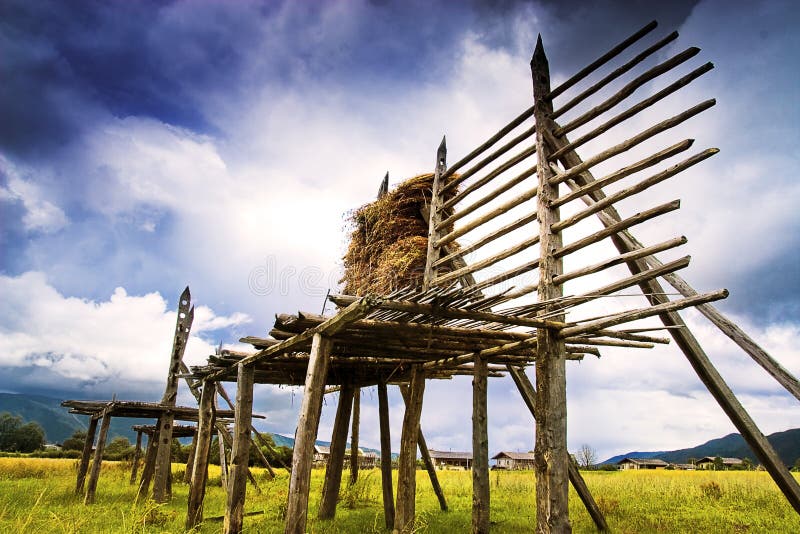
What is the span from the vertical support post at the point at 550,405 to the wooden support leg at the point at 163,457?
993 centimetres

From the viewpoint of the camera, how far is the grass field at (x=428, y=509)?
907cm

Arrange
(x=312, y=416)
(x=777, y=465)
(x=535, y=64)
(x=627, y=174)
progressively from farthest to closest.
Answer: (x=535, y=64) < (x=627, y=174) < (x=312, y=416) < (x=777, y=465)

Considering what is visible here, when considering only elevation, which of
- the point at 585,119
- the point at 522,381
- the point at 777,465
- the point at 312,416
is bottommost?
the point at 777,465

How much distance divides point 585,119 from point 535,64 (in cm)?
164

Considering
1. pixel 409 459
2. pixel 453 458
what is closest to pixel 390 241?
pixel 409 459

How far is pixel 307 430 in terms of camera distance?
5699mm

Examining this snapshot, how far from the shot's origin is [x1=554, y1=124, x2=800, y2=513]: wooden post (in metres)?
5.20

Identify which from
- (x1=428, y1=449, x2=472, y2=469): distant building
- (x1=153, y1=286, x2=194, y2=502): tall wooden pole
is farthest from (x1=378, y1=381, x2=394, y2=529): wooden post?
(x1=428, y1=449, x2=472, y2=469): distant building

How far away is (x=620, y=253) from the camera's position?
6.41 m

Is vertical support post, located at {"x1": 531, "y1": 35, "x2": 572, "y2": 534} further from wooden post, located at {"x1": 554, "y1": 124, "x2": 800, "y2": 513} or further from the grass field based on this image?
the grass field

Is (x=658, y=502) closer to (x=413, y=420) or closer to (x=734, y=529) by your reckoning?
(x=734, y=529)

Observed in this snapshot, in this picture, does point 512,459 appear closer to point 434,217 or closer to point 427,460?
point 427,460

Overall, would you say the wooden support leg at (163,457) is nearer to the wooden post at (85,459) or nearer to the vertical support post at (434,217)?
the wooden post at (85,459)

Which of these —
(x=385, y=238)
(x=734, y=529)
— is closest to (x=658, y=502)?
(x=734, y=529)
